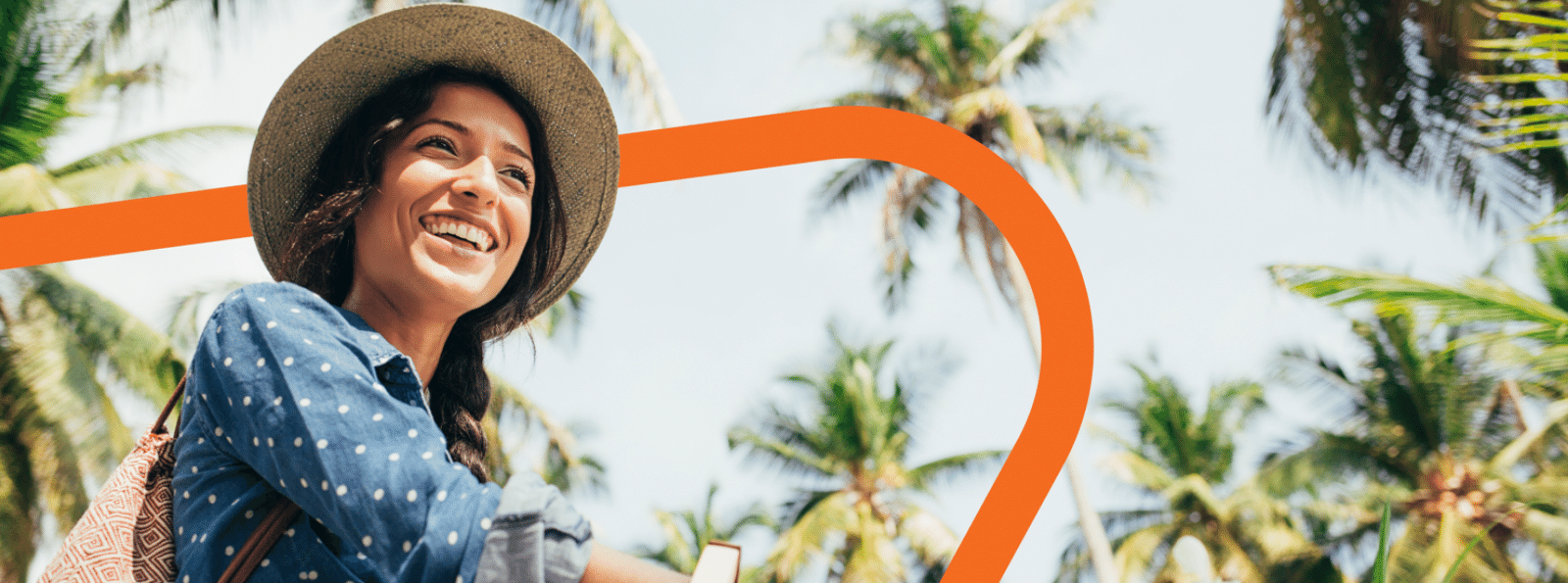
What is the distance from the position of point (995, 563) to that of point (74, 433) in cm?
1042

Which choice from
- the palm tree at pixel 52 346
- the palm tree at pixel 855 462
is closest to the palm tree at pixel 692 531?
the palm tree at pixel 855 462

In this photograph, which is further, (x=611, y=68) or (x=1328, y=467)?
(x=1328, y=467)

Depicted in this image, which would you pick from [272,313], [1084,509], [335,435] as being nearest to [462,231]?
[272,313]

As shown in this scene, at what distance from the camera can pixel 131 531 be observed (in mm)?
1030

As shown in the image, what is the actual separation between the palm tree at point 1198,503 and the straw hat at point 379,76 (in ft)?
62.2

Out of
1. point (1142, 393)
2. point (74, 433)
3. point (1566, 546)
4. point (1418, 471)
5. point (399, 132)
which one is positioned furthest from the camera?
point (1142, 393)

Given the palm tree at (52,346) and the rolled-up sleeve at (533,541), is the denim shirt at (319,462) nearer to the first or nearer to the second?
the rolled-up sleeve at (533,541)

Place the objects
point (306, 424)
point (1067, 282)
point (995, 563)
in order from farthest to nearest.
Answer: point (1067, 282) < point (995, 563) < point (306, 424)

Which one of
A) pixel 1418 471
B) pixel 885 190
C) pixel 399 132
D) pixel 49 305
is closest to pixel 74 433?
pixel 49 305

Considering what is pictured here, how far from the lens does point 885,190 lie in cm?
1728

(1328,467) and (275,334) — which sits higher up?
(275,334)

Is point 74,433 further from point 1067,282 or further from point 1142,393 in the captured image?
point 1142,393

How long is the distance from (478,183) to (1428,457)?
19.9 meters

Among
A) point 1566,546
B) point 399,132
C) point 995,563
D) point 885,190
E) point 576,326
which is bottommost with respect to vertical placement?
point 1566,546
